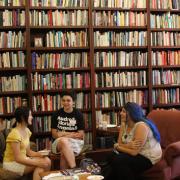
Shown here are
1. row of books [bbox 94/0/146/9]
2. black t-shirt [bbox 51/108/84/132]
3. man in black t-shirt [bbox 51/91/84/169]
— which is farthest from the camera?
row of books [bbox 94/0/146/9]

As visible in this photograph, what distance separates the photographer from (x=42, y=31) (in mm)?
5074

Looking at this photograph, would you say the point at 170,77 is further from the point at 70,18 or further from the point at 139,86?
the point at 70,18

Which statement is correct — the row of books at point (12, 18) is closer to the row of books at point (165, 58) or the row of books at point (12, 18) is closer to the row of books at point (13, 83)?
the row of books at point (13, 83)

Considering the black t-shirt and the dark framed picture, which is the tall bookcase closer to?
the dark framed picture

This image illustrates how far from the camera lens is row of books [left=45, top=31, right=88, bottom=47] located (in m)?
4.96

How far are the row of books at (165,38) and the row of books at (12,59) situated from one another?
198 centimetres

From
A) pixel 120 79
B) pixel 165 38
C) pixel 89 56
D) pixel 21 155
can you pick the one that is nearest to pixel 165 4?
pixel 165 38

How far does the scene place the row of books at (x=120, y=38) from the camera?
5.12m

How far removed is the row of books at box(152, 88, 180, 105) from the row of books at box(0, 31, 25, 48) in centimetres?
215

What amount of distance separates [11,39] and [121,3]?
171cm

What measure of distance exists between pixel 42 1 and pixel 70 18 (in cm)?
46

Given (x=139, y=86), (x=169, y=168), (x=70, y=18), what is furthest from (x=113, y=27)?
(x=169, y=168)

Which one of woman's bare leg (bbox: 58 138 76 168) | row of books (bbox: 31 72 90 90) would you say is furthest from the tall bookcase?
woman's bare leg (bbox: 58 138 76 168)

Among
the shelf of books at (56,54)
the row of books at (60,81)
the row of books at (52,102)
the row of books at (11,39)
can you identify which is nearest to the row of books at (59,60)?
the shelf of books at (56,54)
